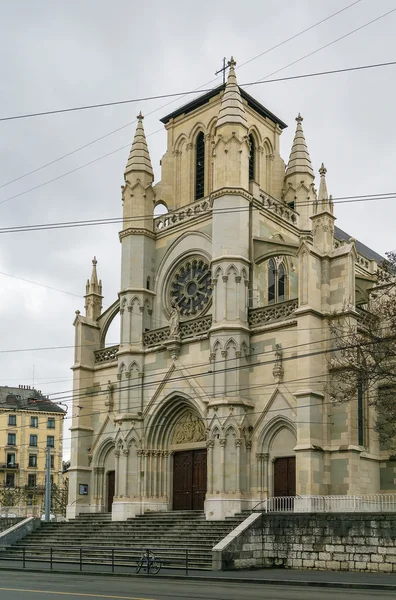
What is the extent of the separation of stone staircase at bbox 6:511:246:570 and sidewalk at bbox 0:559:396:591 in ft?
3.74

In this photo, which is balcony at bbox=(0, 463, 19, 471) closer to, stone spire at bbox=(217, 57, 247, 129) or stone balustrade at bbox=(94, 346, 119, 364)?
stone balustrade at bbox=(94, 346, 119, 364)

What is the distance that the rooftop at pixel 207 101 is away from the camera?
1668 inches

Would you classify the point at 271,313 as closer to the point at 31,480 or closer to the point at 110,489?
the point at 110,489

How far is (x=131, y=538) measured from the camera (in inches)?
1257

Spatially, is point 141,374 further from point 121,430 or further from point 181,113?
point 181,113

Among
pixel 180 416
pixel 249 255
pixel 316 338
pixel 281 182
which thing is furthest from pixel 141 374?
pixel 281 182

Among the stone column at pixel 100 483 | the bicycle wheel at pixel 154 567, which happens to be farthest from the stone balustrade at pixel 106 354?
the bicycle wheel at pixel 154 567

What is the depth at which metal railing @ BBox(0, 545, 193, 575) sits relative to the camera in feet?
85.3

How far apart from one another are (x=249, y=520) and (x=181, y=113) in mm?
24373

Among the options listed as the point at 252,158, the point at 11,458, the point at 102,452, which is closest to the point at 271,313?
the point at 102,452

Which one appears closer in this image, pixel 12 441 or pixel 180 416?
pixel 180 416

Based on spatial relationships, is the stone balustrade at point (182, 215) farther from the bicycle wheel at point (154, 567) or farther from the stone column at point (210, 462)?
the bicycle wheel at point (154, 567)

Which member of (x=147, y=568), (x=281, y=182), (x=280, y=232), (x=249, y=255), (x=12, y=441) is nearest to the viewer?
(x=147, y=568)

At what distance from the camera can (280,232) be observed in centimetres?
3834
